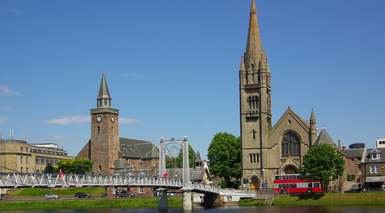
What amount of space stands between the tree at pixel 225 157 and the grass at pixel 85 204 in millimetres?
25506

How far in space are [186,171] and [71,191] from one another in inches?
1961

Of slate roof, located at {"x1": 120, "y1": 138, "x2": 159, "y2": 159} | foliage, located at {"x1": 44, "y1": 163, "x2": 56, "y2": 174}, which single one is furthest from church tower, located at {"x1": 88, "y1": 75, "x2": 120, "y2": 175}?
foliage, located at {"x1": 44, "y1": 163, "x2": 56, "y2": 174}

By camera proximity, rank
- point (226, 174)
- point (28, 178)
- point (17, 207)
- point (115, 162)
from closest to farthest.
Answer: point (28, 178), point (17, 207), point (226, 174), point (115, 162)

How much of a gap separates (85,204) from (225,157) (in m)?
A: 39.3

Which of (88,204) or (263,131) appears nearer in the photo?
(88,204)

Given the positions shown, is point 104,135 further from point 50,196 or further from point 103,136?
point 50,196

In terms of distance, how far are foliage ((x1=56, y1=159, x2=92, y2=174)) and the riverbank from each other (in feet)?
163

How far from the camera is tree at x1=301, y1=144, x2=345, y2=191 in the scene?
4776 inches

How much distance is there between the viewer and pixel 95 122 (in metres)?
172

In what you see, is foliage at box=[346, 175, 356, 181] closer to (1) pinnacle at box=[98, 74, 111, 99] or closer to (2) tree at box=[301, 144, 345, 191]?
(2) tree at box=[301, 144, 345, 191]

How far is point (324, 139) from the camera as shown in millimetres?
136125

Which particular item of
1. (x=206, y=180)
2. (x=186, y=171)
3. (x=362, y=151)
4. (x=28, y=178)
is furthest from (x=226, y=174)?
(x=28, y=178)

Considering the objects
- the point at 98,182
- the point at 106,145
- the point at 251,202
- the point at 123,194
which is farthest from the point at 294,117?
the point at 98,182

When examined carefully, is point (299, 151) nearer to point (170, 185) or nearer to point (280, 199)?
point (280, 199)
